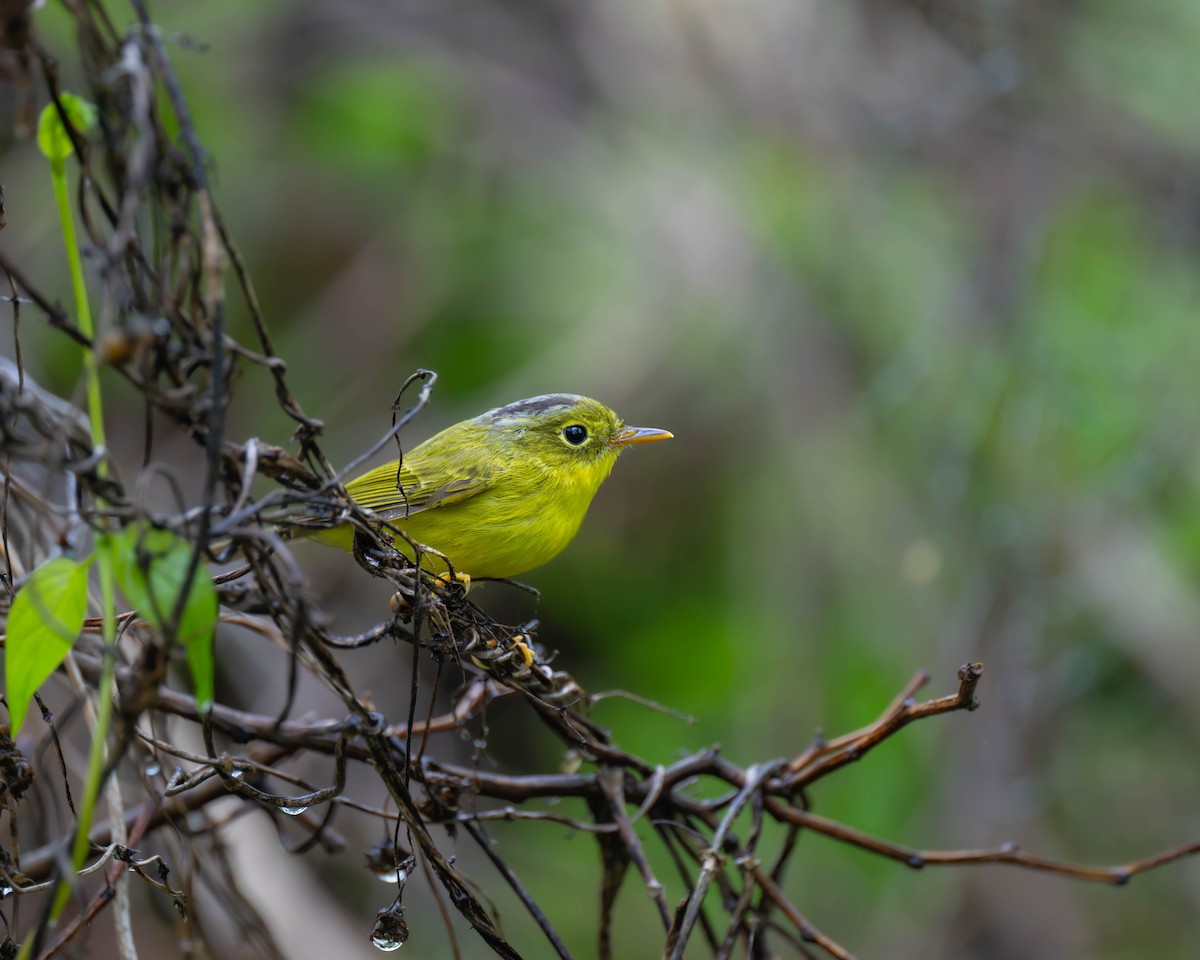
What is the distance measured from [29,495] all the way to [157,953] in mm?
3150

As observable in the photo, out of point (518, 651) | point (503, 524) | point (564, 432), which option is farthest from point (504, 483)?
point (518, 651)

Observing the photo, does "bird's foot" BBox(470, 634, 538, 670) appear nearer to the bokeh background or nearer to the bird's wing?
the bird's wing

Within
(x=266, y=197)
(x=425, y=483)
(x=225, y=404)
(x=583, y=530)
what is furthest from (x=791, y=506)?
(x=225, y=404)

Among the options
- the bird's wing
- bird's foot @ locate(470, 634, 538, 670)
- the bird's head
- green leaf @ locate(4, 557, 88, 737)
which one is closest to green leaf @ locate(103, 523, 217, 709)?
green leaf @ locate(4, 557, 88, 737)

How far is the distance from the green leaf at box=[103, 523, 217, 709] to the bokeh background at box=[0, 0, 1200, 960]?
124 inches

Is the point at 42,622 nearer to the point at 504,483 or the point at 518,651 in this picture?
the point at 518,651

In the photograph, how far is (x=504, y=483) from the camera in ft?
11.0

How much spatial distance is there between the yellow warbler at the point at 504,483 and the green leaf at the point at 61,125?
1.61 m

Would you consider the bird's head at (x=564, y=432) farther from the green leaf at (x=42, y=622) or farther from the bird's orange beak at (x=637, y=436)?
the green leaf at (x=42, y=622)

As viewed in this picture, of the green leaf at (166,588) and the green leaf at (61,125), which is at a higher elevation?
the green leaf at (61,125)

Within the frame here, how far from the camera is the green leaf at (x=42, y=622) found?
1.42m

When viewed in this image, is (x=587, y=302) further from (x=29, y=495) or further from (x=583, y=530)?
(x=29, y=495)

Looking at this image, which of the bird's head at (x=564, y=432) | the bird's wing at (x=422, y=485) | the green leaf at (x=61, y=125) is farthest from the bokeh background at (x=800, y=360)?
the green leaf at (x=61, y=125)

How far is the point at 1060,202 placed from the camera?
6.90 metres
